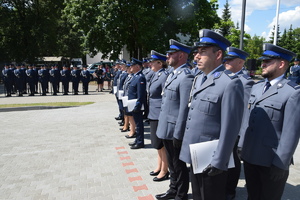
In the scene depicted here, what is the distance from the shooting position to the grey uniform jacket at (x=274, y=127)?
7.93 feet

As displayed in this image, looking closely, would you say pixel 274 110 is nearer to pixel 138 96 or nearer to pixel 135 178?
pixel 135 178

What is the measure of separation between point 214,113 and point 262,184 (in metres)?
1.02

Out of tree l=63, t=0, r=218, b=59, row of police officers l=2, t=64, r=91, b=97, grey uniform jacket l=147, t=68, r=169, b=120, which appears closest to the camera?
grey uniform jacket l=147, t=68, r=169, b=120

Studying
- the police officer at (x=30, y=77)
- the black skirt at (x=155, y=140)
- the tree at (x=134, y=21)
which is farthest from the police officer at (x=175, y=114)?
the police officer at (x=30, y=77)

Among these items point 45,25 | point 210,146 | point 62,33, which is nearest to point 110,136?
point 210,146

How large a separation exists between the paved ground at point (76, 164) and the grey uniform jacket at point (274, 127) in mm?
1544

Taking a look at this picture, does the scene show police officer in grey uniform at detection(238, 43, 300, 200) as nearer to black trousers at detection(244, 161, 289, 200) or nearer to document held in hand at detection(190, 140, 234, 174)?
black trousers at detection(244, 161, 289, 200)

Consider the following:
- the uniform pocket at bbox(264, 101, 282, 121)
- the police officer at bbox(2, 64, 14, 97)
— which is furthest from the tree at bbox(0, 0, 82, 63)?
the uniform pocket at bbox(264, 101, 282, 121)

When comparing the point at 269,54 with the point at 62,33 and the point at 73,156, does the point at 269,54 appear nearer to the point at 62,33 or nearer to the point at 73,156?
the point at 73,156

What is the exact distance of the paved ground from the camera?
13.2ft

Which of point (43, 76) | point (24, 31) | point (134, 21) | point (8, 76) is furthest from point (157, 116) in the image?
point (24, 31)

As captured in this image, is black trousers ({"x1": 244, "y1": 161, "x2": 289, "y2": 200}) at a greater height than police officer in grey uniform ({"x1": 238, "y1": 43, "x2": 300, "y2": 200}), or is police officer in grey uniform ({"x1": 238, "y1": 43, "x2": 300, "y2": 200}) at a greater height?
police officer in grey uniform ({"x1": 238, "y1": 43, "x2": 300, "y2": 200})

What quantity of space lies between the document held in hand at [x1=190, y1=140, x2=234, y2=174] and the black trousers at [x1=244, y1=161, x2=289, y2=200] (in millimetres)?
723

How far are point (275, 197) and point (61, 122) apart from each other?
8079 millimetres
